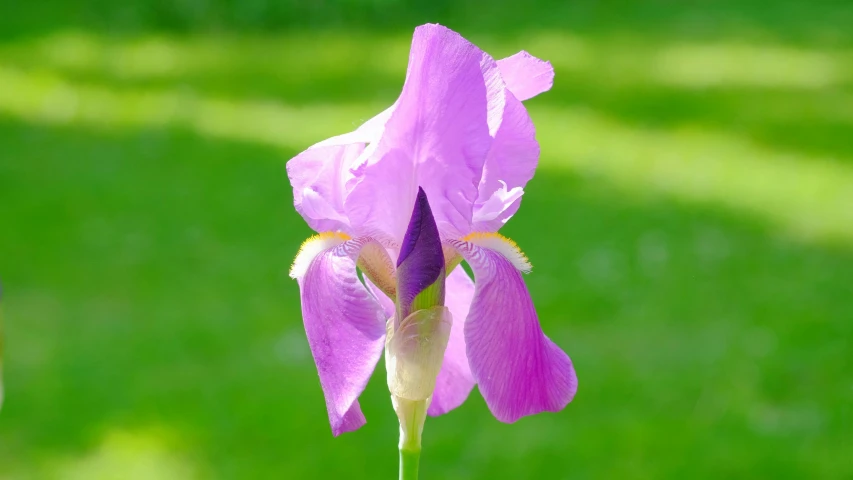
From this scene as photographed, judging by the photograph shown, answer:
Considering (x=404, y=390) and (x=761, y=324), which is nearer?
(x=404, y=390)

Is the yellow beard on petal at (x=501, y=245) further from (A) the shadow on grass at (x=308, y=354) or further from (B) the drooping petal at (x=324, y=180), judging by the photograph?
(A) the shadow on grass at (x=308, y=354)

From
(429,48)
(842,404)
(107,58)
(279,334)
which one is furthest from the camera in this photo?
(107,58)

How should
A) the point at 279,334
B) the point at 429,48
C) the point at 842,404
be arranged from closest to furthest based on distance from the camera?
the point at 429,48
the point at 842,404
the point at 279,334

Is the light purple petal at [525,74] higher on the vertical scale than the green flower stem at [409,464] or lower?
higher

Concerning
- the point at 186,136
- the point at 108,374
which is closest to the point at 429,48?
the point at 108,374

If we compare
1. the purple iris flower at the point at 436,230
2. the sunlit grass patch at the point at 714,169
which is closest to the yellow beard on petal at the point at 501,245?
the purple iris flower at the point at 436,230

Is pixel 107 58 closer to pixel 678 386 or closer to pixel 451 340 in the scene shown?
pixel 678 386

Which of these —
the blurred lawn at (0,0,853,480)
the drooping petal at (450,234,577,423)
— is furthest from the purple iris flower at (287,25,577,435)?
the blurred lawn at (0,0,853,480)
